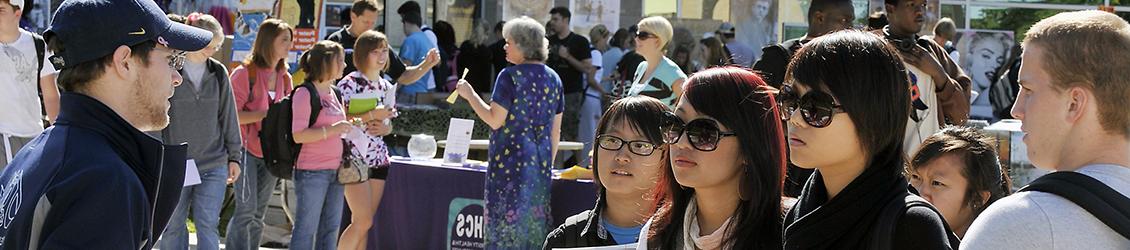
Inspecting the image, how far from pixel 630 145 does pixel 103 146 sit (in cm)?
211

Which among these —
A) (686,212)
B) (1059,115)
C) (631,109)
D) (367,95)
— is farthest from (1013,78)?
(1059,115)

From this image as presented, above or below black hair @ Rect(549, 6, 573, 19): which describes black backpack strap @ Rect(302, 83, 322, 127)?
below

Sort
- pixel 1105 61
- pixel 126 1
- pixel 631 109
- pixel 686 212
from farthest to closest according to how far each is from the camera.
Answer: pixel 631 109 → pixel 686 212 → pixel 126 1 → pixel 1105 61

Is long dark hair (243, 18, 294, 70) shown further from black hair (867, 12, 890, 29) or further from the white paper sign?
black hair (867, 12, 890, 29)

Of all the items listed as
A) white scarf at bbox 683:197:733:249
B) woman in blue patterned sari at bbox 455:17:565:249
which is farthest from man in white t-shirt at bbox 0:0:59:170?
white scarf at bbox 683:197:733:249

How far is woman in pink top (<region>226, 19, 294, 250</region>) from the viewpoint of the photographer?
26.4 ft

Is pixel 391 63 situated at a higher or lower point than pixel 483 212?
higher

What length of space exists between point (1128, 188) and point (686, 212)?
1.29 meters

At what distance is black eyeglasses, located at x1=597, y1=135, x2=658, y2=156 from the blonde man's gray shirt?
247 centimetres

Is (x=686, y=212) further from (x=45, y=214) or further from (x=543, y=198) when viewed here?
(x=543, y=198)

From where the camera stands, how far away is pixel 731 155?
3.14m

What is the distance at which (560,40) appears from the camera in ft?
45.2

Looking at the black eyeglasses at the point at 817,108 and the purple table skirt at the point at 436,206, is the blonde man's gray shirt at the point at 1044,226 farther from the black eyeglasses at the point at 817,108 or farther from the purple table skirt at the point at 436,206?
the purple table skirt at the point at 436,206

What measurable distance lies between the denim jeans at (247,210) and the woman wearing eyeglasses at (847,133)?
5867mm
